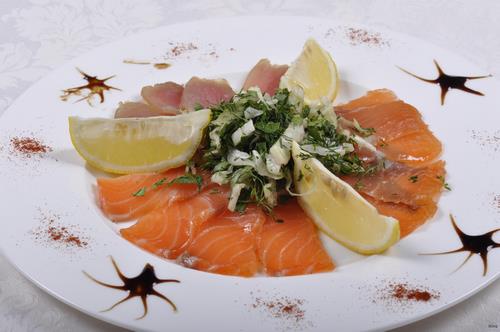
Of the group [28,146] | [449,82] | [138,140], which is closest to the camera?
[138,140]

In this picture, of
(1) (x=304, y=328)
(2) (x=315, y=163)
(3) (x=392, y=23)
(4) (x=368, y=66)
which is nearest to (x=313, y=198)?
(2) (x=315, y=163)

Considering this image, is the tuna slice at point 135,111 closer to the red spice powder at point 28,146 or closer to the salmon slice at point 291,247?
the red spice powder at point 28,146

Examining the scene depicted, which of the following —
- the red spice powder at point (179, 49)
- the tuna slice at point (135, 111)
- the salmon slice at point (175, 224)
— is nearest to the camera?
the salmon slice at point (175, 224)

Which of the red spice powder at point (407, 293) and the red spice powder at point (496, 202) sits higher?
the red spice powder at point (496, 202)

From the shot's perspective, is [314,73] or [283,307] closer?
[283,307]

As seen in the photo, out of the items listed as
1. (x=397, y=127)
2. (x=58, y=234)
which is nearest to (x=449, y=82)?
(x=397, y=127)

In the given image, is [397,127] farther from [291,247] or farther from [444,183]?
[291,247]

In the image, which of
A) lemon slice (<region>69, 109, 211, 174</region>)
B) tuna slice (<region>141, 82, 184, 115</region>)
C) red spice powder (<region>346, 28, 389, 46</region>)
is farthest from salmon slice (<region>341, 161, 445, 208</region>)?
red spice powder (<region>346, 28, 389, 46</region>)

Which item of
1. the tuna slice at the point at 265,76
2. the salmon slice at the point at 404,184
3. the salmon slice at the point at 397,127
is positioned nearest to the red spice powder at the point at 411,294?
the salmon slice at the point at 404,184
